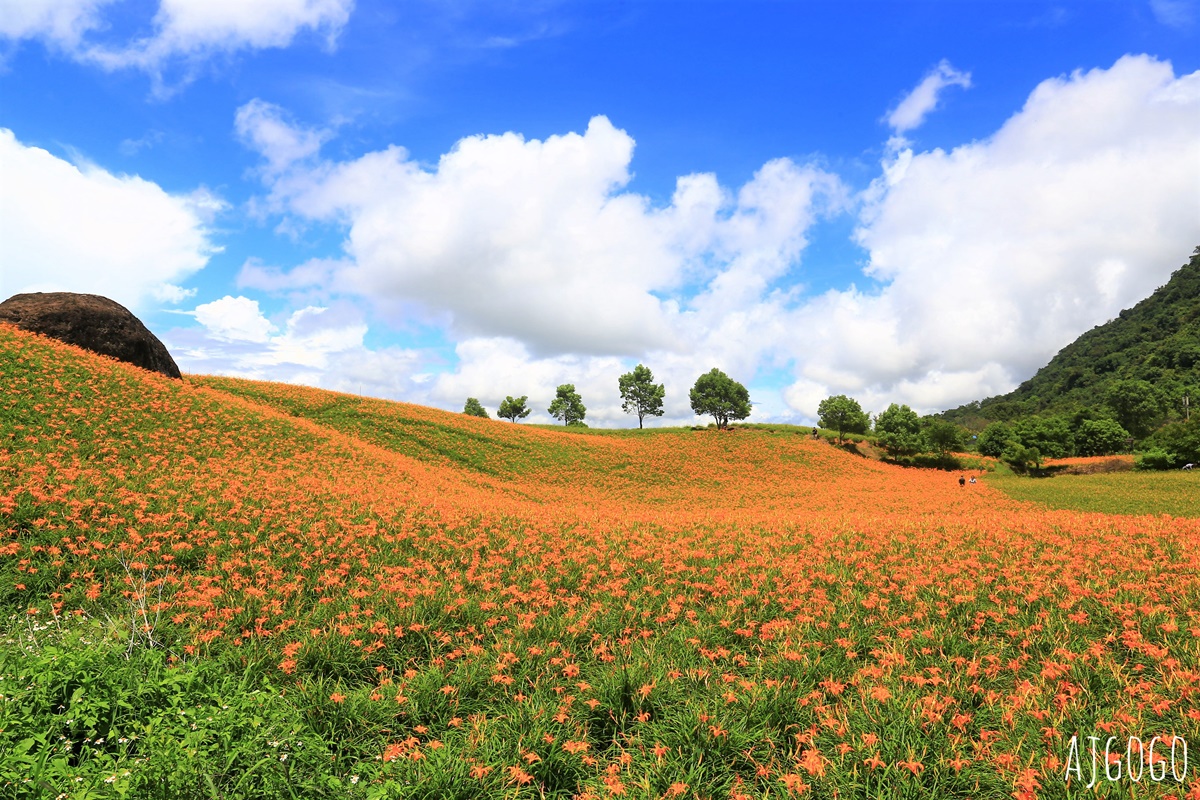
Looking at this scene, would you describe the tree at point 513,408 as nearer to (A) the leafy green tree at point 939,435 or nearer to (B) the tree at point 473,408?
(B) the tree at point 473,408

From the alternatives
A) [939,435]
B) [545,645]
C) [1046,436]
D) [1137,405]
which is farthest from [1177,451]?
[1137,405]

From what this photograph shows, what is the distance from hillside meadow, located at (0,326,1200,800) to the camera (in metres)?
4.54

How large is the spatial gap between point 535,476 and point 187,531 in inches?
776

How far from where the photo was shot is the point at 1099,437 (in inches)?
2279

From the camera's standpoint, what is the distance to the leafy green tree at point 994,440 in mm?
54625

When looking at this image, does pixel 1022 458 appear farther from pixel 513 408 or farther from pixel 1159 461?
pixel 513 408

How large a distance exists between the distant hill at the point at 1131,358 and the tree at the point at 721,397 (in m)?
42.0

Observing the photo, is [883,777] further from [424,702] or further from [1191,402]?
[1191,402]

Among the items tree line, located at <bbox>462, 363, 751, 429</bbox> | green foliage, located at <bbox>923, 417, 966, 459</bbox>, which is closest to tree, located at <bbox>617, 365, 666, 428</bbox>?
tree line, located at <bbox>462, 363, 751, 429</bbox>

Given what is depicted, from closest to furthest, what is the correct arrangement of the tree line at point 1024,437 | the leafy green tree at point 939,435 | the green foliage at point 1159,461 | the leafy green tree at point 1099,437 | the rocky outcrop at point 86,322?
the rocky outcrop at point 86,322 < the green foliage at point 1159,461 < the tree line at point 1024,437 < the leafy green tree at point 939,435 < the leafy green tree at point 1099,437

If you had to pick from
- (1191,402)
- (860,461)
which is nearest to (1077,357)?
(1191,402)

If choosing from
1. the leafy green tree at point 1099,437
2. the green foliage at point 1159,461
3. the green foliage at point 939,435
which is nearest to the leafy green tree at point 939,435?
the green foliage at point 939,435

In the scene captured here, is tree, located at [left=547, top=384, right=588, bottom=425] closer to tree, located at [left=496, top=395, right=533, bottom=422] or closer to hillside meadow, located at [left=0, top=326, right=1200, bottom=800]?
tree, located at [left=496, top=395, right=533, bottom=422]

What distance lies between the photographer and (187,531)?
396 inches
